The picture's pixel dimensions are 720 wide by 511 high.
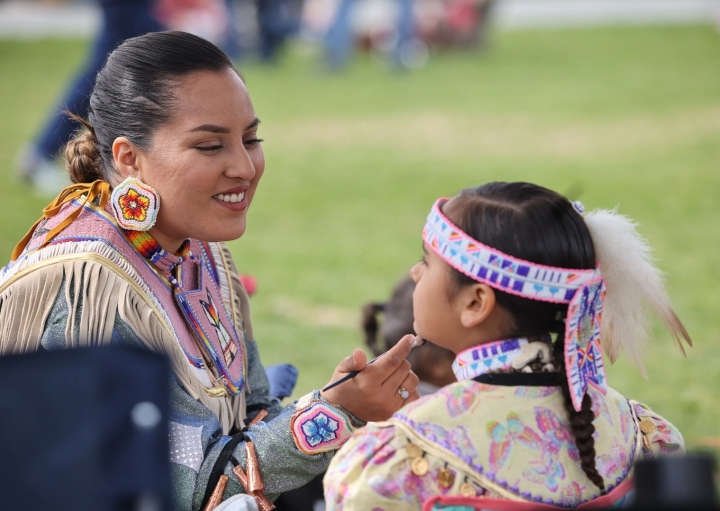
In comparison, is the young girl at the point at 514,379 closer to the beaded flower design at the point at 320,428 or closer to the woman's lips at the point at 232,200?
the beaded flower design at the point at 320,428

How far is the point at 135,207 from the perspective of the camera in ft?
7.55

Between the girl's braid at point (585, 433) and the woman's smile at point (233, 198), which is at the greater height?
the woman's smile at point (233, 198)

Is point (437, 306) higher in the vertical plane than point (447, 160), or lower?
higher

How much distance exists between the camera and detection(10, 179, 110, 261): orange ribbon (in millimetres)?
2303

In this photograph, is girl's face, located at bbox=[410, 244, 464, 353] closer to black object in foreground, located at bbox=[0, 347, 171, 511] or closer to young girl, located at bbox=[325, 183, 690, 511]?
young girl, located at bbox=[325, 183, 690, 511]

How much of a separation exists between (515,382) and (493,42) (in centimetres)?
1643

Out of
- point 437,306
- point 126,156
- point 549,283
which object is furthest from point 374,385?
point 126,156

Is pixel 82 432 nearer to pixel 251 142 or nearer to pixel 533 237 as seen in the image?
pixel 533 237

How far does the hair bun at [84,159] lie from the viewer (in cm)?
248

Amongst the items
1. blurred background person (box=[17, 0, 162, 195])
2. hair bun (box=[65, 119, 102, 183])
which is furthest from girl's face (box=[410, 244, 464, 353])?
blurred background person (box=[17, 0, 162, 195])

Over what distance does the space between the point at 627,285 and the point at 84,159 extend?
141 cm

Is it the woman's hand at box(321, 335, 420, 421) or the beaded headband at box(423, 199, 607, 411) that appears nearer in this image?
the beaded headband at box(423, 199, 607, 411)

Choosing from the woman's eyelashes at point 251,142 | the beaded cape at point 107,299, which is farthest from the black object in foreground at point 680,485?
the woman's eyelashes at point 251,142

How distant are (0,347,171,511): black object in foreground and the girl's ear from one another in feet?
2.63
